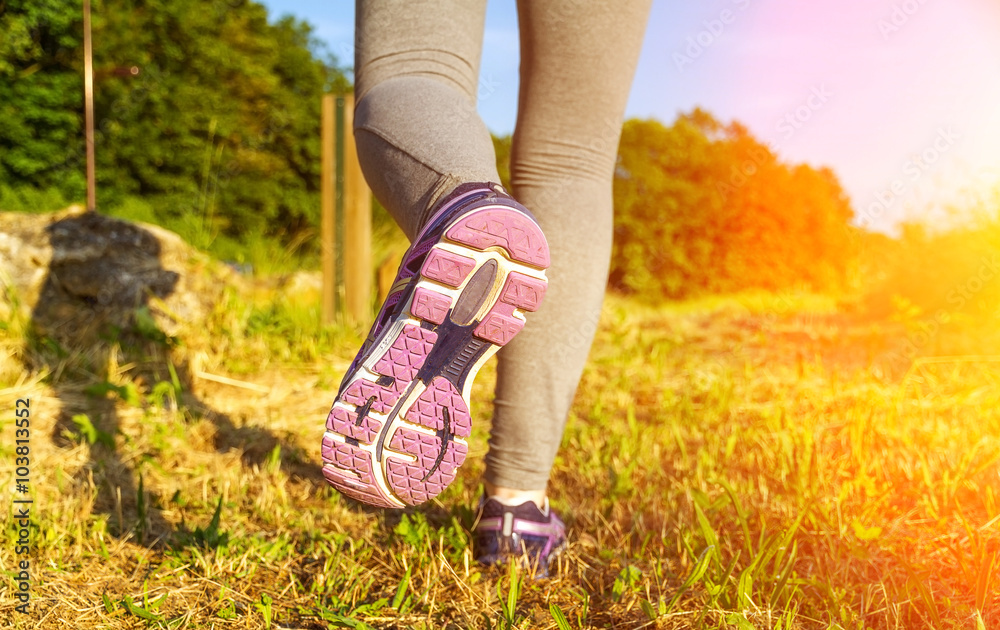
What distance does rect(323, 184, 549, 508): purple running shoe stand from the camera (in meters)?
0.77

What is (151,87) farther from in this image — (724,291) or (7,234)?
(7,234)

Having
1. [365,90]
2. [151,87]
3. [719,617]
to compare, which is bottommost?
[719,617]

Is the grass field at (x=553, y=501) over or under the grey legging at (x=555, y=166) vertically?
under

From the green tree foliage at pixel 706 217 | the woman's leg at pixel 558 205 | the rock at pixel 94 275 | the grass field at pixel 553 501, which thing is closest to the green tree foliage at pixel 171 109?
the green tree foliage at pixel 706 217

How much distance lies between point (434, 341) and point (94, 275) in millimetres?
2497

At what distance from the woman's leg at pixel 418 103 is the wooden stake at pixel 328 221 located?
2238 mm

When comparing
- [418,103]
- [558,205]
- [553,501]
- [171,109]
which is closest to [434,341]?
[418,103]

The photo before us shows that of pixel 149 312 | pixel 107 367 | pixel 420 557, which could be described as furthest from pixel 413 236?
pixel 149 312

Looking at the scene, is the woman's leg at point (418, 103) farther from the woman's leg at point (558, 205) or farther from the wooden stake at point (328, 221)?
the wooden stake at point (328, 221)

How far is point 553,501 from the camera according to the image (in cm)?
144

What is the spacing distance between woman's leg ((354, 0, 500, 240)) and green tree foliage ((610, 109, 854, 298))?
7.72 meters

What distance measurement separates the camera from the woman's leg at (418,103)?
0.83 metres

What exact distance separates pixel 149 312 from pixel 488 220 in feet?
7.33

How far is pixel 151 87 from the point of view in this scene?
1380 centimetres
